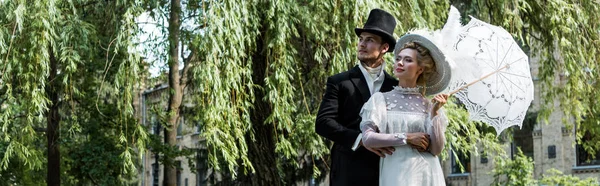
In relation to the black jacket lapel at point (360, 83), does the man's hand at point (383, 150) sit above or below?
below

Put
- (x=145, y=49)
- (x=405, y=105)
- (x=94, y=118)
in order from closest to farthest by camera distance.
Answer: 1. (x=405, y=105)
2. (x=145, y=49)
3. (x=94, y=118)

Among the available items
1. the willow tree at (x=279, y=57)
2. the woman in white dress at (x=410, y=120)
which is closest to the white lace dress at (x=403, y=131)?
the woman in white dress at (x=410, y=120)

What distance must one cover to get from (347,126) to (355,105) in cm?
12

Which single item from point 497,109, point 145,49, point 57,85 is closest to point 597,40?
point 145,49

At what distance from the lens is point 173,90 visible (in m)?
13.4

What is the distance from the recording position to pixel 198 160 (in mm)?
21156

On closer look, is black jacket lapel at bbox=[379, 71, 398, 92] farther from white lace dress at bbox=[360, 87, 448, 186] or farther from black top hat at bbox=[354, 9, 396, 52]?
white lace dress at bbox=[360, 87, 448, 186]

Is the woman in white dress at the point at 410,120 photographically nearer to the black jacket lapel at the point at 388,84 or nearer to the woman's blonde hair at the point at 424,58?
the woman's blonde hair at the point at 424,58

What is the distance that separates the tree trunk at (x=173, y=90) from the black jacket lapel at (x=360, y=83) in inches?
206

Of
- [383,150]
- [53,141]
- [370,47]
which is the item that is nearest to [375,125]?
[383,150]

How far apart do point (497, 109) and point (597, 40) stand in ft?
23.3

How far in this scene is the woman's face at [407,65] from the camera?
18.1 feet

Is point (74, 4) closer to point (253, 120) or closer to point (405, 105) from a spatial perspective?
point (253, 120)

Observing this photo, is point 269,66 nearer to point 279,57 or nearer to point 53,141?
point 279,57
